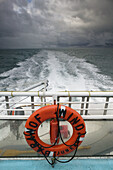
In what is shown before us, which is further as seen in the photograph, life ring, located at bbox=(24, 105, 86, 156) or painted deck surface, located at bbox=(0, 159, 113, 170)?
painted deck surface, located at bbox=(0, 159, 113, 170)

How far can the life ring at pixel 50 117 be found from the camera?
4.21ft

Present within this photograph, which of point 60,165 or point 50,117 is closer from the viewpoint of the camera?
point 50,117

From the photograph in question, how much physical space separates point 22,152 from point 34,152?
147 mm

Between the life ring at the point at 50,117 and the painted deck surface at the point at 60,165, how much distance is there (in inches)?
6.8

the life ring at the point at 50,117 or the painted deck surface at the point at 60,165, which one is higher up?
the life ring at the point at 50,117

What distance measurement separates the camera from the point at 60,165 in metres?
1.49

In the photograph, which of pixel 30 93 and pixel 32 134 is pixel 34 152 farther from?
pixel 30 93

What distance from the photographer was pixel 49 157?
5.02ft

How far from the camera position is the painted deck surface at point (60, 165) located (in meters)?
1.45

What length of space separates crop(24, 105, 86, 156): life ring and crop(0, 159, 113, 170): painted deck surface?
0.17 meters

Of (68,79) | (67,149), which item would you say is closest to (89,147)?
(67,149)

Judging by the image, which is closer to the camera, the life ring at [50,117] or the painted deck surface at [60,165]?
the life ring at [50,117]

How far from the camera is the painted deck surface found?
4.76 ft

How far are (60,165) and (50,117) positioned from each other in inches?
25.0
